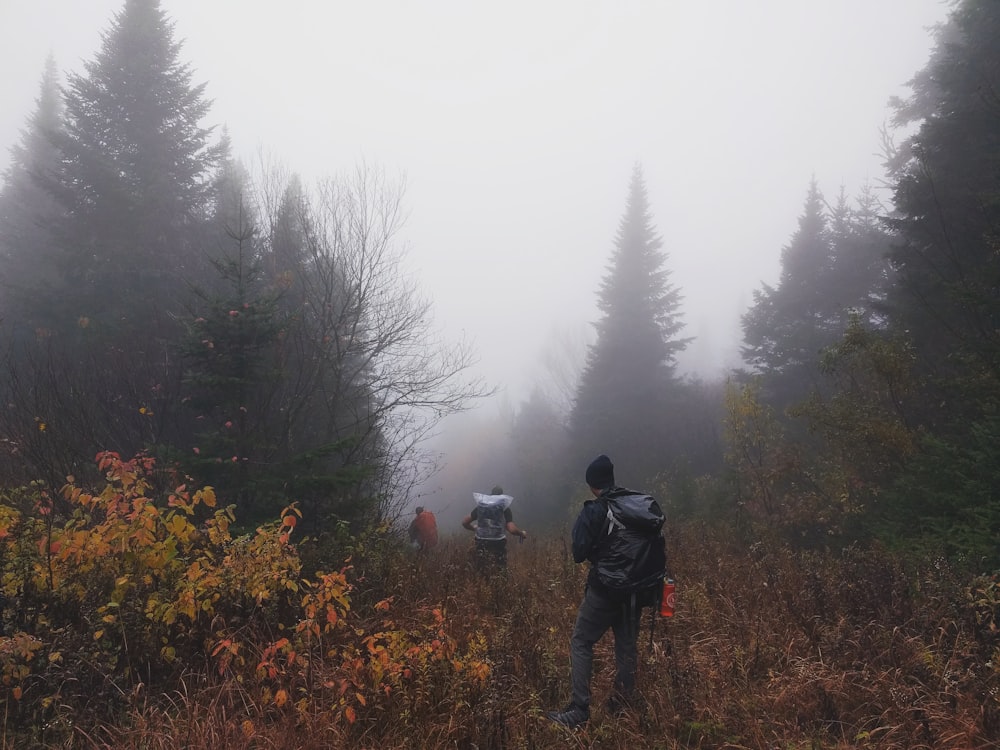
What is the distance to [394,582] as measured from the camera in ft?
19.1

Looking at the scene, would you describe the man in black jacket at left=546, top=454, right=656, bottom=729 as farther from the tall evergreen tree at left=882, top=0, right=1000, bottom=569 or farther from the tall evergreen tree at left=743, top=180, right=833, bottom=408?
the tall evergreen tree at left=743, top=180, right=833, bottom=408

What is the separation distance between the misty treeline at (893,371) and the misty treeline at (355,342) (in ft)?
0.16

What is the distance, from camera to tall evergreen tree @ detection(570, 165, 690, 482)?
21.1 m

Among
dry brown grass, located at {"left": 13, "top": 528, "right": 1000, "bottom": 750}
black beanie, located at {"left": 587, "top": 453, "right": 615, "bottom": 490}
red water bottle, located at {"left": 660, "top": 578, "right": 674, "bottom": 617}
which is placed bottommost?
dry brown grass, located at {"left": 13, "top": 528, "right": 1000, "bottom": 750}

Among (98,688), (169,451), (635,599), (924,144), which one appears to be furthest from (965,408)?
(169,451)

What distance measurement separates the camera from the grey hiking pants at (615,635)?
3688 mm

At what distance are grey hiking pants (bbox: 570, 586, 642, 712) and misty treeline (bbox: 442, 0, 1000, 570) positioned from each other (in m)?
4.04

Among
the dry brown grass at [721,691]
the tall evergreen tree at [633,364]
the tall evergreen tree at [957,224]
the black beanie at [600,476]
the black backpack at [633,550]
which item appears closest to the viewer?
the dry brown grass at [721,691]

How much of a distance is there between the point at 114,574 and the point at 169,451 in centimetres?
212

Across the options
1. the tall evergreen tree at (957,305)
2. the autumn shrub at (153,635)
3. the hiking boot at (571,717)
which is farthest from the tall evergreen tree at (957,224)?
the autumn shrub at (153,635)

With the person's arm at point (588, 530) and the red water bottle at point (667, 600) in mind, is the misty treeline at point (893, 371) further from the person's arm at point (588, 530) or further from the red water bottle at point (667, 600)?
the person's arm at point (588, 530)

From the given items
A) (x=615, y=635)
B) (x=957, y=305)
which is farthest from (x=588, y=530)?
(x=957, y=305)

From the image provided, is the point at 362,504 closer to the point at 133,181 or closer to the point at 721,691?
the point at 721,691

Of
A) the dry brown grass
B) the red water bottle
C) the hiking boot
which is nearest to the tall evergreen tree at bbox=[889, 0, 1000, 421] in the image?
the dry brown grass
